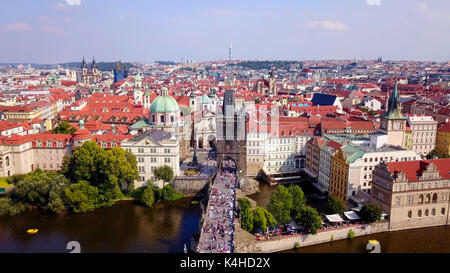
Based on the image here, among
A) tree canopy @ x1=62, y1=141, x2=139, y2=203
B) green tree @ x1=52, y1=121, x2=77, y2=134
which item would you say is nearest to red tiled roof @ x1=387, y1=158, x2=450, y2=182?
tree canopy @ x1=62, y1=141, x2=139, y2=203

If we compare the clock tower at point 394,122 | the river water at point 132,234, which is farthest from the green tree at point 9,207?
the clock tower at point 394,122

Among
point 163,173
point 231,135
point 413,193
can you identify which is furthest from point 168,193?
point 413,193

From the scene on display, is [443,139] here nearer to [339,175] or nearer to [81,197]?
[339,175]

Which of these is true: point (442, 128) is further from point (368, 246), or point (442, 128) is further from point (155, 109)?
point (155, 109)

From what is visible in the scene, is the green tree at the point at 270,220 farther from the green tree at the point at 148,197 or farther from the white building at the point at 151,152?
the white building at the point at 151,152

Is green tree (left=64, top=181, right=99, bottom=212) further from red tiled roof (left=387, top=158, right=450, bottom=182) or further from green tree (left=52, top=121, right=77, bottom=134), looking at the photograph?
red tiled roof (left=387, top=158, right=450, bottom=182)

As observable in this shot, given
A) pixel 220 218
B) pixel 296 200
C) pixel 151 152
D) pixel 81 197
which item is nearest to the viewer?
pixel 220 218
